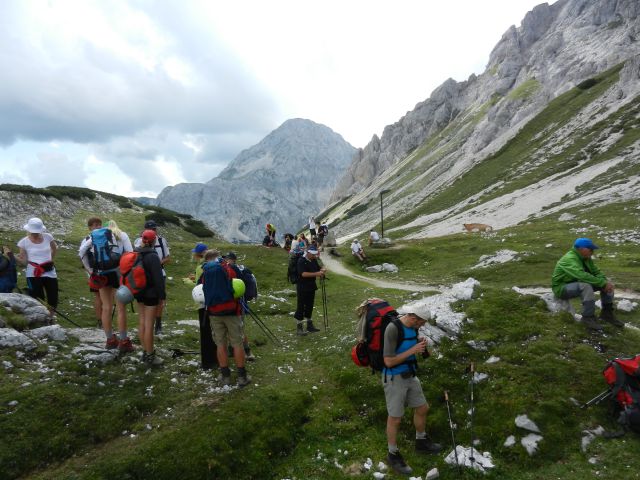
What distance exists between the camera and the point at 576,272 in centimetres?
1363

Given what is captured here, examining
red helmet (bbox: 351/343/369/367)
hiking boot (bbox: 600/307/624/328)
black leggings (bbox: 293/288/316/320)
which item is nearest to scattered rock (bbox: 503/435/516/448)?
red helmet (bbox: 351/343/369/367)

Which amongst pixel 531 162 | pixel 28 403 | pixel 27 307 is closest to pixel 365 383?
pixel 28 403

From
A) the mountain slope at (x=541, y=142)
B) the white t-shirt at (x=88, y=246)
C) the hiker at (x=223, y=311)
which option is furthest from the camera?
the mountain slope at (x=541, y=142)

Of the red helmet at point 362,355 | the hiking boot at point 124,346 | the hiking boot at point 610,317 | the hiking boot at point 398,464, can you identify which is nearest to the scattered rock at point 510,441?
the hiking boot at point 398,464

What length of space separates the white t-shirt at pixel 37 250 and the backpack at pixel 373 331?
38.6 feet

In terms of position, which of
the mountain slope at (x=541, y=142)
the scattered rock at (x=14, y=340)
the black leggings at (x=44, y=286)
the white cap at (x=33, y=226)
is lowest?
the scattered rock at (x=14, y=340)

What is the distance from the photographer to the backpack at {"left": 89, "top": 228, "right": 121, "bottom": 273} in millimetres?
12695

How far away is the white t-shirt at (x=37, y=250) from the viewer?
13892 millimetres

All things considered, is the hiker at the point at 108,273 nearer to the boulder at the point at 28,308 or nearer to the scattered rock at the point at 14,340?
the scattered rock at the point at 14,340

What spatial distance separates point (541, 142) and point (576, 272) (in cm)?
12173

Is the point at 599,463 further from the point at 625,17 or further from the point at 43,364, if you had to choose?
the point at 625,17

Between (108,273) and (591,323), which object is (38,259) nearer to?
(108,273)

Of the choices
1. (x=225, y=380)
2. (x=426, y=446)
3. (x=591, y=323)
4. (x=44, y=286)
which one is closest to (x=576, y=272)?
(x=591, y=323)

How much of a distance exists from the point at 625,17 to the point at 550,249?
18482 centimetres
